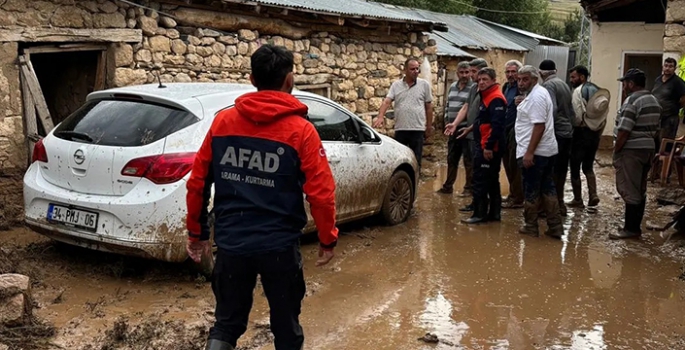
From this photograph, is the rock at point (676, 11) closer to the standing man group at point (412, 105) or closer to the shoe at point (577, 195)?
the shoe at point (577, 195)

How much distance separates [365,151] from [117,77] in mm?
3004

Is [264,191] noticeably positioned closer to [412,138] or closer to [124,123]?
[124,123]

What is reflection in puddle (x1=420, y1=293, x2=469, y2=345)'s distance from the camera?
4.60 meters

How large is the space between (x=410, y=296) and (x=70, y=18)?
4631 mm

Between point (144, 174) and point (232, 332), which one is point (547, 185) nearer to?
point (144, 174)

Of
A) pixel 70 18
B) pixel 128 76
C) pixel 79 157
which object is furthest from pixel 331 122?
pixel 70 18

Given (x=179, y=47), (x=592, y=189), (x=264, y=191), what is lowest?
(x=592, y=189)

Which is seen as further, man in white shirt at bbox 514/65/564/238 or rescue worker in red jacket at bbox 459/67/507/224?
rescue worker in red jacket at bbox 459/67/507/224

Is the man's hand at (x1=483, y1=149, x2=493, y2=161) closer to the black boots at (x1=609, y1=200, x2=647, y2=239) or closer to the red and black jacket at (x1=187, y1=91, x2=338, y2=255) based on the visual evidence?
the black boots at (x1=609, y1=200, x2=647, y2=239)

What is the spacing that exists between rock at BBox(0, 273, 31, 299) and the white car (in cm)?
69

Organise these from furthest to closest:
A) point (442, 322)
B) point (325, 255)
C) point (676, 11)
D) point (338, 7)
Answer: point (338, 7)
point (676, 11)
point (442, 322)
point (325, 255)

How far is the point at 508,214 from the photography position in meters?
8.53

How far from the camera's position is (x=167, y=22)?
8.12 m

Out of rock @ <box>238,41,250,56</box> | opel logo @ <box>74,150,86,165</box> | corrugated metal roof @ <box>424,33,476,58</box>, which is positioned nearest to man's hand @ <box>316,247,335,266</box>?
opel logo @ <box>74,150,86,165</box>
